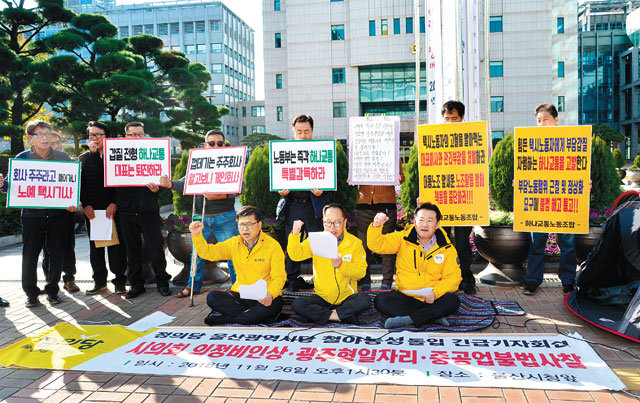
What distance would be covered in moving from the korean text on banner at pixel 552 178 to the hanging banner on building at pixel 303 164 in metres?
2.13

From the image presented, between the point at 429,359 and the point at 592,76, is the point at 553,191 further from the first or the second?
the point at 592,76

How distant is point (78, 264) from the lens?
350 inches

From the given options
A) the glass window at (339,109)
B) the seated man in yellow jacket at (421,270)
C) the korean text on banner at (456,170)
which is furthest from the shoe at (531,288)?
the glass window at (339,109)

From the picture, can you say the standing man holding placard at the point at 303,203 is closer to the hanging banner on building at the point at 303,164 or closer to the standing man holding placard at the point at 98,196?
the hanging banner on building at the point at 303,164

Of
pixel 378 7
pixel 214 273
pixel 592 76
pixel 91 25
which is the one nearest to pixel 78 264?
pixel 214 273

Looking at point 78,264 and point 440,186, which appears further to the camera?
point 78,264

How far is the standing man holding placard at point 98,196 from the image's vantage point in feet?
20.9

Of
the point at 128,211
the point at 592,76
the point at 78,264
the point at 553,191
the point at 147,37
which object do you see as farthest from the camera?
the point at 592,76

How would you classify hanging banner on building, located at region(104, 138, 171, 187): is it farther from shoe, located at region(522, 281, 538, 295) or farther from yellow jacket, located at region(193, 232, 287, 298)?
shoe, located at region(522, 281, 538, 295)

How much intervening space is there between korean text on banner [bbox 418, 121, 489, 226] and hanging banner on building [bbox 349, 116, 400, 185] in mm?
327

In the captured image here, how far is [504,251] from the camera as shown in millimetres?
6344

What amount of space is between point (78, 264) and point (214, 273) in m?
3.33

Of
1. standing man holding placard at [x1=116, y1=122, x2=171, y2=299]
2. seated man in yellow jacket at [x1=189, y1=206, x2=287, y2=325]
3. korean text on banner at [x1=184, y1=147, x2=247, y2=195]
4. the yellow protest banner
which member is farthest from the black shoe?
seated man in yellow jacket at [x1=189, y1=206, x2=287, y2=325]

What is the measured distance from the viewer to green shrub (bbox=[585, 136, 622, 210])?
6.63 m
